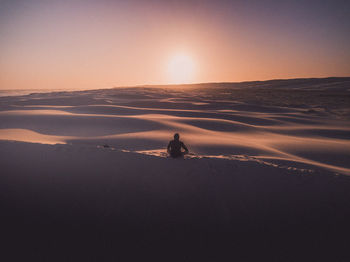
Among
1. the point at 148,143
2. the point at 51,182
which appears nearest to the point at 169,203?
the point at 51,182

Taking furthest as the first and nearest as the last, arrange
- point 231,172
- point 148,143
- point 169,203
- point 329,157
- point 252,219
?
point 148,143 < point 329,157 < point 231,172 < point 169,203 < point 252,219

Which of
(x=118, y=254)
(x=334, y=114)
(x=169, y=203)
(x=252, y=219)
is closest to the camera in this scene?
(x=118, y=254)

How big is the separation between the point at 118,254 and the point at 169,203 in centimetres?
112

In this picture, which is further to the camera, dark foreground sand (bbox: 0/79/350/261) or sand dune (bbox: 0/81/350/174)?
sand dune (bbox: 0/81/350/174)

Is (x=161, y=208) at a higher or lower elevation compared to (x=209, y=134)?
higher

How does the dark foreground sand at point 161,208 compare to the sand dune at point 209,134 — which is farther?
the sand dune at point 209,134

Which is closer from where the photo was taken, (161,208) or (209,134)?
(161,208)

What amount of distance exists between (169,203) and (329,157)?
670cm

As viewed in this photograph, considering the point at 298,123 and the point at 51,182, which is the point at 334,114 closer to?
the point at 298,123

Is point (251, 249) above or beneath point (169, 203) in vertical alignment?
beneath

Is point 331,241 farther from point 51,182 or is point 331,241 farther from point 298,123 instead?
point 298,123

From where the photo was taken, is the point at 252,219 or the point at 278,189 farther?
the point at 278,189

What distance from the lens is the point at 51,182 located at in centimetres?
385

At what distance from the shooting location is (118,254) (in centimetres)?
259
